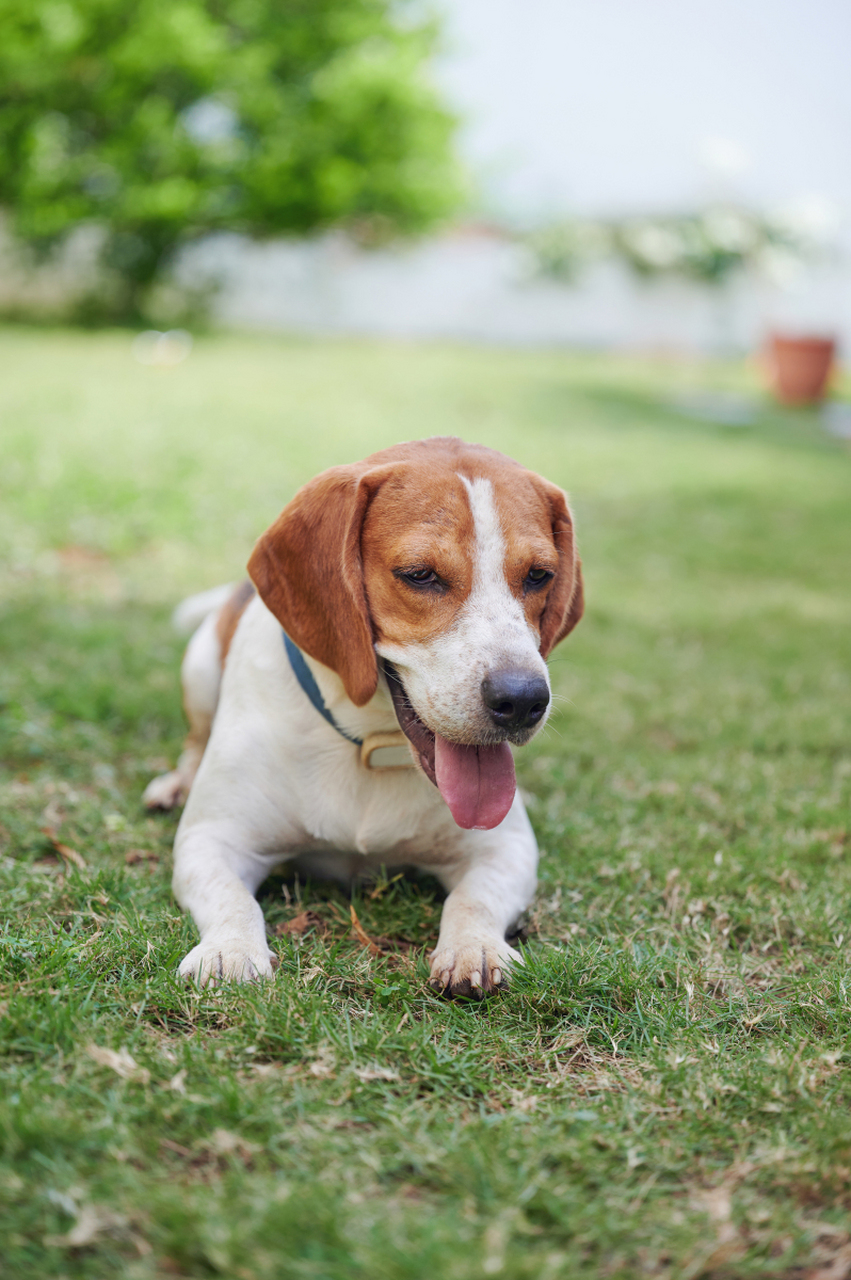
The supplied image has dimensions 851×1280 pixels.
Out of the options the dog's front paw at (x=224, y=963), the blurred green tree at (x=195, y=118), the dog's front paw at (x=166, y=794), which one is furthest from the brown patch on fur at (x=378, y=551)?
the blurred green tree at (x=195, y=118)

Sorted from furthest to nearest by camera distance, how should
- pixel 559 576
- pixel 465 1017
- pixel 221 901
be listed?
pixel 559 576 → pixel 221 901 → pixel 465 1017

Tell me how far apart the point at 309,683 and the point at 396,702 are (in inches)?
11.5

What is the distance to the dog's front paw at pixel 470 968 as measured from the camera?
110 inches

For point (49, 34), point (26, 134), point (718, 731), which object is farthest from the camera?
point (26, 134)

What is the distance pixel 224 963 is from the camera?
2.76 m

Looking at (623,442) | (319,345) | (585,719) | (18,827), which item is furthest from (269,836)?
(319,345)

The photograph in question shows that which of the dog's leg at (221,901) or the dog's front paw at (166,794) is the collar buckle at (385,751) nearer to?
the dog's leg at (221,901)

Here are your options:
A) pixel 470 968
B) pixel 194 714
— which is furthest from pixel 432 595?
pixel 194 714

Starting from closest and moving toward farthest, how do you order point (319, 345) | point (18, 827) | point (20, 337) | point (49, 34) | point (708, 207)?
1. point (18, 827)
2. point (20, 337)
3. point (49, 34)
4. point (319, 345)
5. point (708, 207)

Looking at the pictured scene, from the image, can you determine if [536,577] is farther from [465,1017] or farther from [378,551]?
[465,1017]

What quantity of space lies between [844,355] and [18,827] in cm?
3014

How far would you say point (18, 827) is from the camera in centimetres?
370

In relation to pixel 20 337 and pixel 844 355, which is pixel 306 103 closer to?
pixel 20 337

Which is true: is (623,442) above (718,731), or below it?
below
